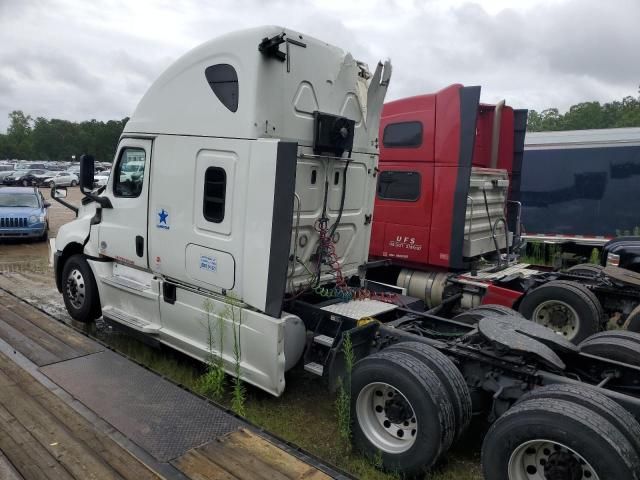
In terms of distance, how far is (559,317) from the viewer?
20.1 feet

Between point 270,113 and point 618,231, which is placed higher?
point 270,113

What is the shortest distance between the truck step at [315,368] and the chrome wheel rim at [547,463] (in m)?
1.80

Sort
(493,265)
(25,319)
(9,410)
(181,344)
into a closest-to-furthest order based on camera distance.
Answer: (9,410), (181,344), (25,319), (493,265)

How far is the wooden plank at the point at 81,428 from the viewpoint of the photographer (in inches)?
127

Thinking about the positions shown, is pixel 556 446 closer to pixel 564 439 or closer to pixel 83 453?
pixel 564 439

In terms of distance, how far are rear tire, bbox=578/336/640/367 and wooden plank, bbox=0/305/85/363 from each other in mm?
4907

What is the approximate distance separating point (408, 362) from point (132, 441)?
206 cm

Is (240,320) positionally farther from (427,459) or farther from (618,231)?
(618,231)

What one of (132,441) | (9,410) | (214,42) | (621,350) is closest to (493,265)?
(621,350)

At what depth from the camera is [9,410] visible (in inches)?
153

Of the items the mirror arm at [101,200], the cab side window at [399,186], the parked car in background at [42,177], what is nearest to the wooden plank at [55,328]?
the mirror arm at [101,200]

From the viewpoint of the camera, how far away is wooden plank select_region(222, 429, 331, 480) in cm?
325

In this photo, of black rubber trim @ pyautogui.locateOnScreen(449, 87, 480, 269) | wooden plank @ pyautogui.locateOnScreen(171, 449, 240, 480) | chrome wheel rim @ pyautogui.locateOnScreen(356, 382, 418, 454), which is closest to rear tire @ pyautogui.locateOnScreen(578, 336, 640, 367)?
chrome wheel rim @ pyautogui.locateOnScreen(356, 382, 418, 454)

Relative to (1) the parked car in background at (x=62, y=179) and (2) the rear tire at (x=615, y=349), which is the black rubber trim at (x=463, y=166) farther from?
(1) the parked car in background at (x=62, y=179)
